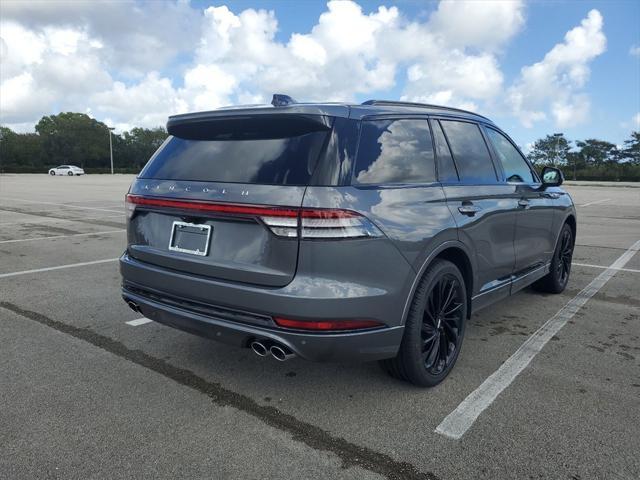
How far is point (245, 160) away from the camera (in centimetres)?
293

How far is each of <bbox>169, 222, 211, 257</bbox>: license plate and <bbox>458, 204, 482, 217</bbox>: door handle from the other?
1.65 metres

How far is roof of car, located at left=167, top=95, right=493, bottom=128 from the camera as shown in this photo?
2865 mm

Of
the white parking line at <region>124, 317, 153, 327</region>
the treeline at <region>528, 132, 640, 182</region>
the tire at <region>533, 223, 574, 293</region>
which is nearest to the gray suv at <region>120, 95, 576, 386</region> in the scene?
the white parking line at <region>124, 317, 153, 327</region>

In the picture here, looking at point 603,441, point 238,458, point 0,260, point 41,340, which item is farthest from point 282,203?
point 0,260

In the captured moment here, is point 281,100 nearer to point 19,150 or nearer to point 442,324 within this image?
point 442,324

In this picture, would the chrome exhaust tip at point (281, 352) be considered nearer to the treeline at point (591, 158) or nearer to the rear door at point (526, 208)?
the rear door at point (526, 208)

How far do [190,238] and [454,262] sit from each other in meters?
1.75

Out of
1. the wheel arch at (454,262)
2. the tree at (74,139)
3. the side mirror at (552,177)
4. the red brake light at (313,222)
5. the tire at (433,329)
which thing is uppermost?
the tree at (74,139)

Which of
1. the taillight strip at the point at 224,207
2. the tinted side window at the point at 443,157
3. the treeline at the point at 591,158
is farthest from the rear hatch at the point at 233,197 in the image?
the treeline at the point at 591,158

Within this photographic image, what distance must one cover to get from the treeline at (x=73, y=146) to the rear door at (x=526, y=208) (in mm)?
82318

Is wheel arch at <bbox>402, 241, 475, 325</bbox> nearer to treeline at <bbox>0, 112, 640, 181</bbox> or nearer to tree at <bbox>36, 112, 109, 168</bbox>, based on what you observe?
treeline at <bbox>0, 112, 640, 181</bbox>

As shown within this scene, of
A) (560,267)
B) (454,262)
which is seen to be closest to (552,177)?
(560,267)

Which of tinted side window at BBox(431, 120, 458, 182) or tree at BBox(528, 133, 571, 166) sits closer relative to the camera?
tinted side window at BBox(431, 120, 458, 182)

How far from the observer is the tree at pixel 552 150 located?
3430 inches
